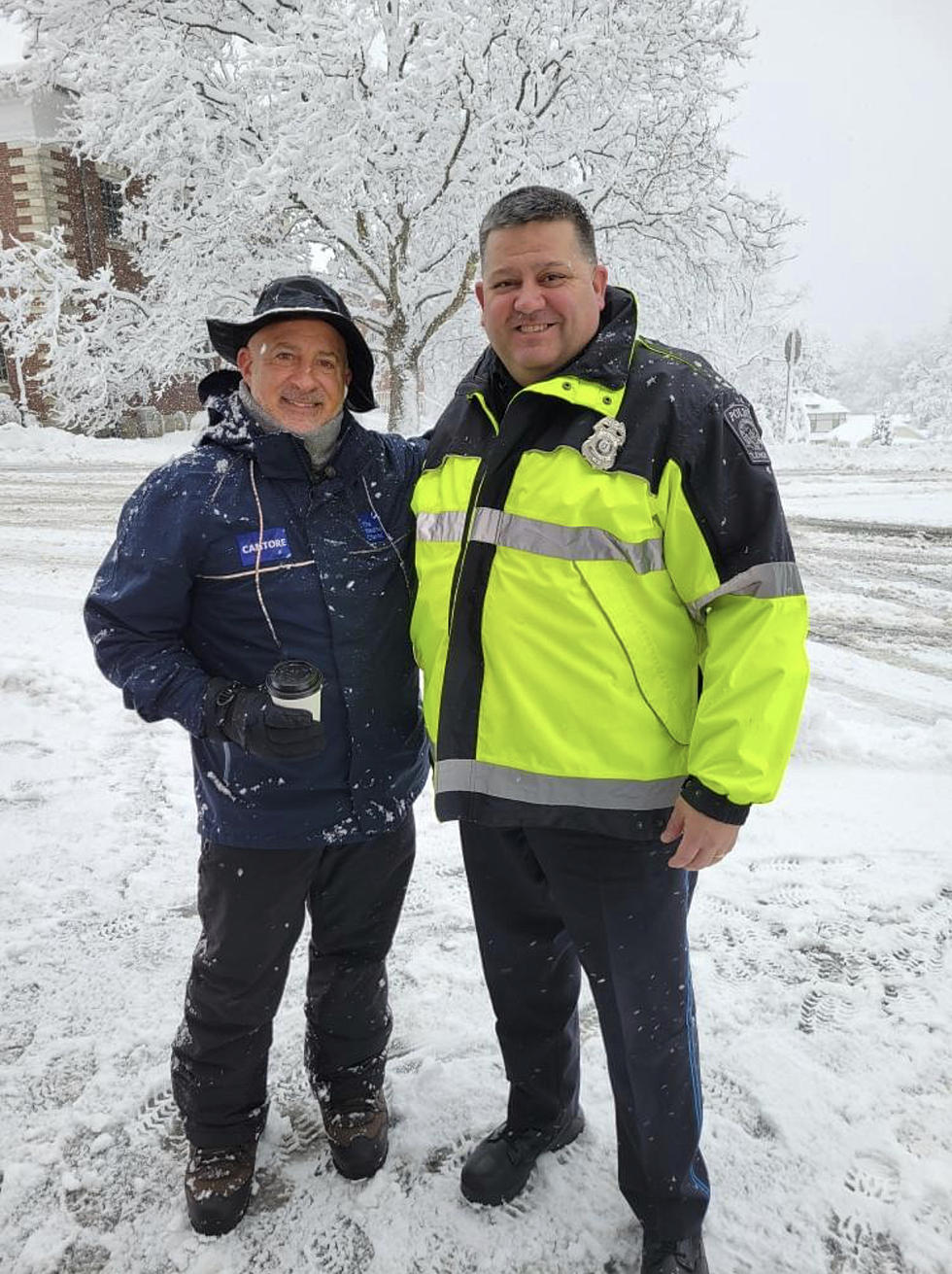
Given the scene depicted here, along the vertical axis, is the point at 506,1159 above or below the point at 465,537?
below

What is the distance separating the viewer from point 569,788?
6.31 ft

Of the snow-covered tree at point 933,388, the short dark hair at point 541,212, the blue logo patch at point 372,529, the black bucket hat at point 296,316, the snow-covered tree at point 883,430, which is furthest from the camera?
the snow-covered tree at point 933,388

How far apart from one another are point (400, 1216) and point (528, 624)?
1.56 m

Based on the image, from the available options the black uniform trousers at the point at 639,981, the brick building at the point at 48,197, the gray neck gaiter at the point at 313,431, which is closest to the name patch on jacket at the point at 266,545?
the gray neck gaiter at the point at 313,431

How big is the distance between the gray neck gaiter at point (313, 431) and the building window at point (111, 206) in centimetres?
2721

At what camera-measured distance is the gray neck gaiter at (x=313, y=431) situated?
215cm

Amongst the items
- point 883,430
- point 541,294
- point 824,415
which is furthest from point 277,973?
point 824,415

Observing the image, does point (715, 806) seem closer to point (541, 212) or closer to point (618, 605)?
point (618, 605)

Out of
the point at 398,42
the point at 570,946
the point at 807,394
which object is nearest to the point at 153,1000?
the point at 570,946

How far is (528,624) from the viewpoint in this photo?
194cm

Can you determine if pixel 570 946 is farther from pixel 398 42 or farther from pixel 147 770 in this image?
pixel 398 42

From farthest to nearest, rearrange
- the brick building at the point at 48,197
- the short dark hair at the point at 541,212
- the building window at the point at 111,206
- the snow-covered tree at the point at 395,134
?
the building window at the point at 111,206 → the brick building at the point at 48,197 → the snow-covered tree at the point at 395,134 → the short dark hair at the point at 541,212

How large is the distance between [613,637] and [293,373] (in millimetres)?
1022

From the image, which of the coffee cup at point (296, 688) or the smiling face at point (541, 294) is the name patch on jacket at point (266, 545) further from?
the smiling face at point (541, 294)
